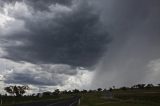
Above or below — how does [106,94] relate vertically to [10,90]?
below

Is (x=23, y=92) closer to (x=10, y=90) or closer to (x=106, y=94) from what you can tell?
(x=10, y=90)

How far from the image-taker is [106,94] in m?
78.9

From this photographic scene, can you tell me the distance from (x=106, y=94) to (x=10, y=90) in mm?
122008

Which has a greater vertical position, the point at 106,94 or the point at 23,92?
the point at 23,92

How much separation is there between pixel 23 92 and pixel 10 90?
864cm

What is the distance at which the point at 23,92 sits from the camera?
195 metres

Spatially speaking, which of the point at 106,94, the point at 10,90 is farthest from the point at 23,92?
the point at 106,94

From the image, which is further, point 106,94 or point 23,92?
point 23,92

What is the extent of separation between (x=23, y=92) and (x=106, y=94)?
4883 inches

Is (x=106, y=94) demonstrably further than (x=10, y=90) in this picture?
No

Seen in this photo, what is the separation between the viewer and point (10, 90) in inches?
7485
